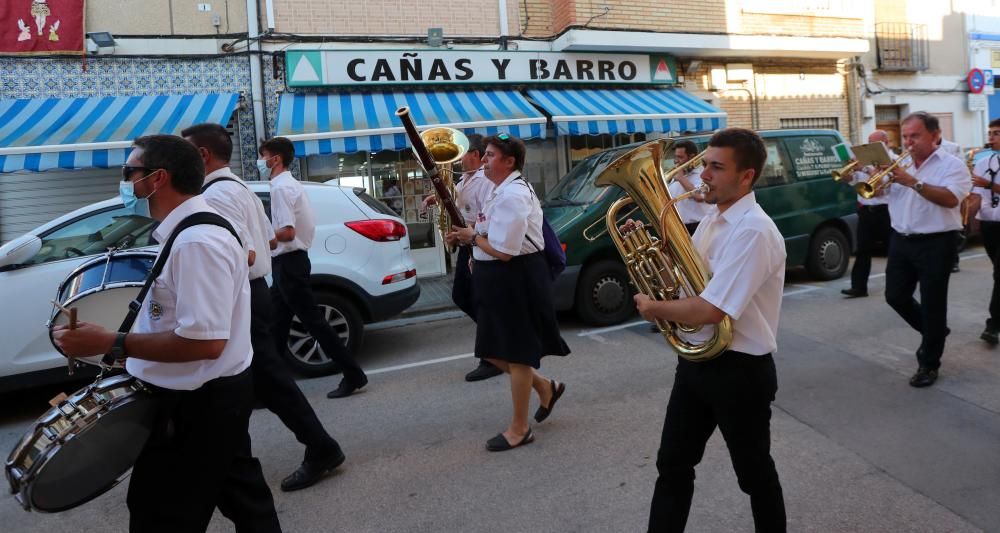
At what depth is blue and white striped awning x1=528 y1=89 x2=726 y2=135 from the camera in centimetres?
992

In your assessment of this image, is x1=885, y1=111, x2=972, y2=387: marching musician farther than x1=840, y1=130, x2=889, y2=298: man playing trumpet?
No

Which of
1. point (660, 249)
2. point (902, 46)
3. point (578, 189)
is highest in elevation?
point (902, 46)

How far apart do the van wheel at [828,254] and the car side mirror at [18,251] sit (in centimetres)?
788

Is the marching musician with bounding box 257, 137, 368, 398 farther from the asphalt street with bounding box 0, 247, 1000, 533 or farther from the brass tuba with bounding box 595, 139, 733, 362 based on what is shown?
the brass tuba with bounding box 595, 139, 733, 362

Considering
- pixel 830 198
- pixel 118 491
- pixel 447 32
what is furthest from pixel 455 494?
pixel 447 32

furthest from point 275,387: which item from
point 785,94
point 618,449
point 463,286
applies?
point 785,94

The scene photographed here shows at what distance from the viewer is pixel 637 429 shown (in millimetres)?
4137

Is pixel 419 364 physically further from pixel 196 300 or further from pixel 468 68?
pixel 468 68

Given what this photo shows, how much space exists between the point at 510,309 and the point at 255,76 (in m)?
7.31

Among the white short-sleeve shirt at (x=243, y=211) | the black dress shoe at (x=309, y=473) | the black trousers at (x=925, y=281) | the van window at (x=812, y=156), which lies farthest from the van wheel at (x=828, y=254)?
the white short-sleeve shirt at (x=243, y=211)

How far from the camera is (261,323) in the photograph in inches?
137

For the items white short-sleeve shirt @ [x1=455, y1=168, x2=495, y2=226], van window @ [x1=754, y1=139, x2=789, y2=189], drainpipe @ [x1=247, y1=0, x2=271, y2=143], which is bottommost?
white short-sleeve shirt @ [x1=455, y1=168, x2=495, y2=226]

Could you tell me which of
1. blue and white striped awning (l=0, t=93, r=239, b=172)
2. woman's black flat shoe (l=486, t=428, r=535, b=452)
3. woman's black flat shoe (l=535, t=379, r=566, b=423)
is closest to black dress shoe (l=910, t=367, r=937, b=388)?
woman's black flat shoe (l=535, t=379, r=566, b=423)

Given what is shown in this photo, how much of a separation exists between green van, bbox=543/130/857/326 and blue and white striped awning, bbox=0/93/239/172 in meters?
4.70
